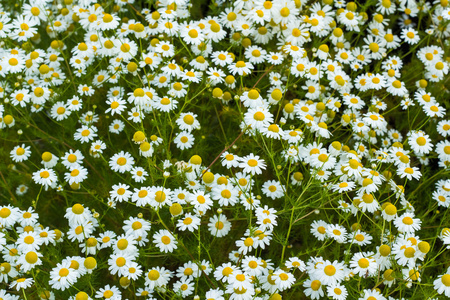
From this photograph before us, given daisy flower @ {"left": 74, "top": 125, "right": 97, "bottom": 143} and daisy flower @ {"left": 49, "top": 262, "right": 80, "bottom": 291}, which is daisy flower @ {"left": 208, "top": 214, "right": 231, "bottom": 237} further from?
daisy flower @ {"left": 74, "top": 125, "right": 97, "bottom": 143}

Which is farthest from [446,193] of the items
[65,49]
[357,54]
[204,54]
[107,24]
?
[65,49]

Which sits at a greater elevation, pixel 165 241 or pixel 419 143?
pixel 419 143

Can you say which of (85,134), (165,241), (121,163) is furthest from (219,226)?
(85,134)

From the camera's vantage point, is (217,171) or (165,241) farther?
(217,171)

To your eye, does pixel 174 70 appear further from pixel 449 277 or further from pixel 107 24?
pixel 449 277

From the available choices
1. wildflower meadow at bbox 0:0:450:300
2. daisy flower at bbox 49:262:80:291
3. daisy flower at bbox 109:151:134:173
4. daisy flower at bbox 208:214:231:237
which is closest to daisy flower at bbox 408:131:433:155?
wildflower meadow at bbox 0:0:450:300

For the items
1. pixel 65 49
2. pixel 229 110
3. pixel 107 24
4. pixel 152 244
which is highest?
pixel 107 24

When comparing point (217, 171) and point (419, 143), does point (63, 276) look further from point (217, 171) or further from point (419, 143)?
point (419, 143)

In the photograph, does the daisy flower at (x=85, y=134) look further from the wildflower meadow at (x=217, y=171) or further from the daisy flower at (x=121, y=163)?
the daisy flower at (x=121, y=163)
